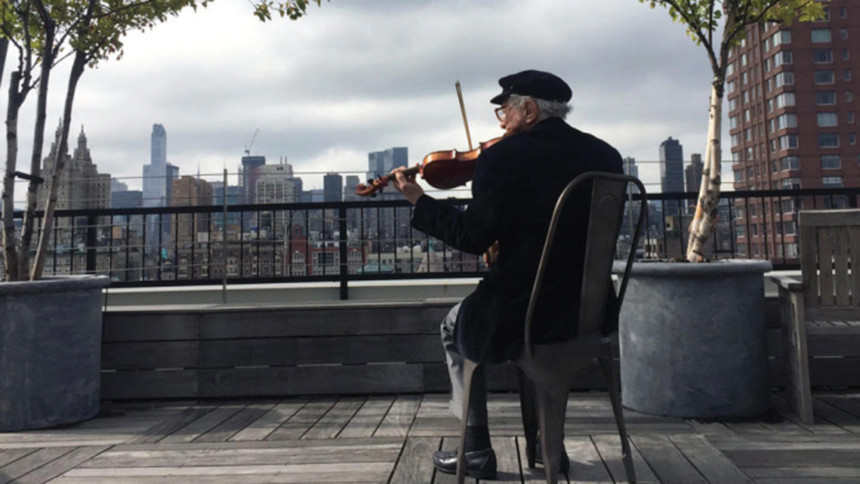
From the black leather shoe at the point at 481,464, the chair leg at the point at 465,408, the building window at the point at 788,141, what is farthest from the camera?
the building window at the point at 788,141

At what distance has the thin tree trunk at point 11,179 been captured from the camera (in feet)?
9.61

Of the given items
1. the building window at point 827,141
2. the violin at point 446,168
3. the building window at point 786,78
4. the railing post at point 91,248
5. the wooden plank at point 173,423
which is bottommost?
the wooden plank at point 173,423

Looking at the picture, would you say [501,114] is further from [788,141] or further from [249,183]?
[788,141]

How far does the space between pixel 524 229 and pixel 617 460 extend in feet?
3.45

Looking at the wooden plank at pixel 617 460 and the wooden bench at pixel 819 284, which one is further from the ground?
the wooden bench at pixel 819 284

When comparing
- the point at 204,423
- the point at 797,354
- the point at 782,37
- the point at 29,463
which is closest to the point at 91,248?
the point at 204,423

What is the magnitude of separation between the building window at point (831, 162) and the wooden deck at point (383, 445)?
10344 centimetres

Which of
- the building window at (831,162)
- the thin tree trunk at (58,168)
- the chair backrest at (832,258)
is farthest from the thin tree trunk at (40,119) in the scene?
the building window at (831,162)

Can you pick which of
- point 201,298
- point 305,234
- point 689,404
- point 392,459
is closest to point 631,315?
point 689,404

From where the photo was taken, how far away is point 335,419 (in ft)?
8.95

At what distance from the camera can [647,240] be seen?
4551 millimetres

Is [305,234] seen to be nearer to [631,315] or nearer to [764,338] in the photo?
[631,315]

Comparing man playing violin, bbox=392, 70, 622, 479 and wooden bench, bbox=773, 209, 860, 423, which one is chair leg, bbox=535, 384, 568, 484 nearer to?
man playing violin, bbox=392, 70, 622, 479

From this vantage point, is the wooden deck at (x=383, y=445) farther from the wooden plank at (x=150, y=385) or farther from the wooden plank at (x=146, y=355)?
the wooden plank at (x=146, y=355)
